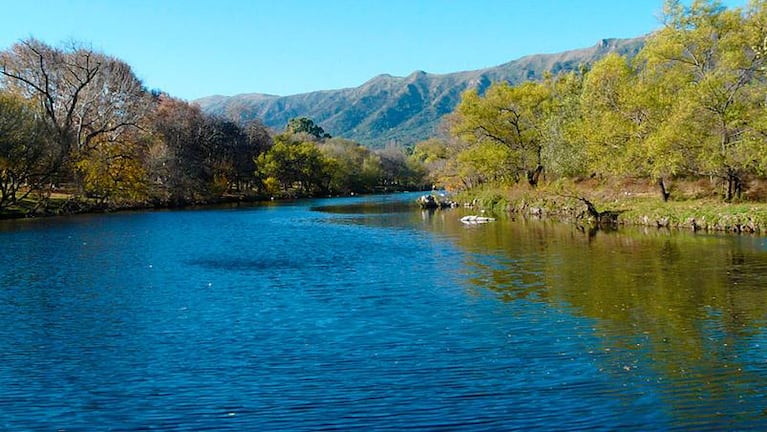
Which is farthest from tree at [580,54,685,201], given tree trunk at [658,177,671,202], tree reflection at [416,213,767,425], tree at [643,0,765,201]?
tree reflection at [416,213,767,425]

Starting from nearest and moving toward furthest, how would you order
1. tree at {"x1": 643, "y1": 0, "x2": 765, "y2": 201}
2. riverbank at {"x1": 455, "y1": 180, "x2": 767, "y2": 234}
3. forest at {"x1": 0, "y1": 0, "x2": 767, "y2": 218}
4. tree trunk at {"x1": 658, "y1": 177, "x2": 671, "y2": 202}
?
riverbank at {"x1": 455, "y1": 180, "x2": 767, "y2": 234} → tree at {"x1": 643, "y1": 0, "x2": 765, "y2": 201} → forest at {"x1": 0, "y1": 0, "x2": 767, "y2": 218} → tree trunk at {"x1": 658, "y1": 177, "x2": 671, "y2": 202}

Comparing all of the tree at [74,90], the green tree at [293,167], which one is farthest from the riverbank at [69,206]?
the green tree at [293,167]

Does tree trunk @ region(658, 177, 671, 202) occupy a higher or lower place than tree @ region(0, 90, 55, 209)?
lower

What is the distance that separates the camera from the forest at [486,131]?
143 ft

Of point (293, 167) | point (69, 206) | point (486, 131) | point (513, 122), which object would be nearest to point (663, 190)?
point (513, 122)

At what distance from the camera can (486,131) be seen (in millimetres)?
74188

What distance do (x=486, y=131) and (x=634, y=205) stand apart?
26.8 m

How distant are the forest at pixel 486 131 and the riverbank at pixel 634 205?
1.54 meters

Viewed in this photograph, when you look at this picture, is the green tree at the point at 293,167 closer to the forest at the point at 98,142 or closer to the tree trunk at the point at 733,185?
the forest at the point at 98,142

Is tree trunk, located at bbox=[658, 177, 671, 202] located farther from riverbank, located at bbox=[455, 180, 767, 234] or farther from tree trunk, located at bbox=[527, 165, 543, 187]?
tree trunk, located at bbox=[527, 165, 543, 187]

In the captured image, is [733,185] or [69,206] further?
[69,206]

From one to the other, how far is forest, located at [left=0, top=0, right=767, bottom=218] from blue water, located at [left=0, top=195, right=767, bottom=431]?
1391 cm

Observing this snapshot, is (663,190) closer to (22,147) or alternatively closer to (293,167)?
(22,147)

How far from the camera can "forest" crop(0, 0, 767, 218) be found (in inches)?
1711
